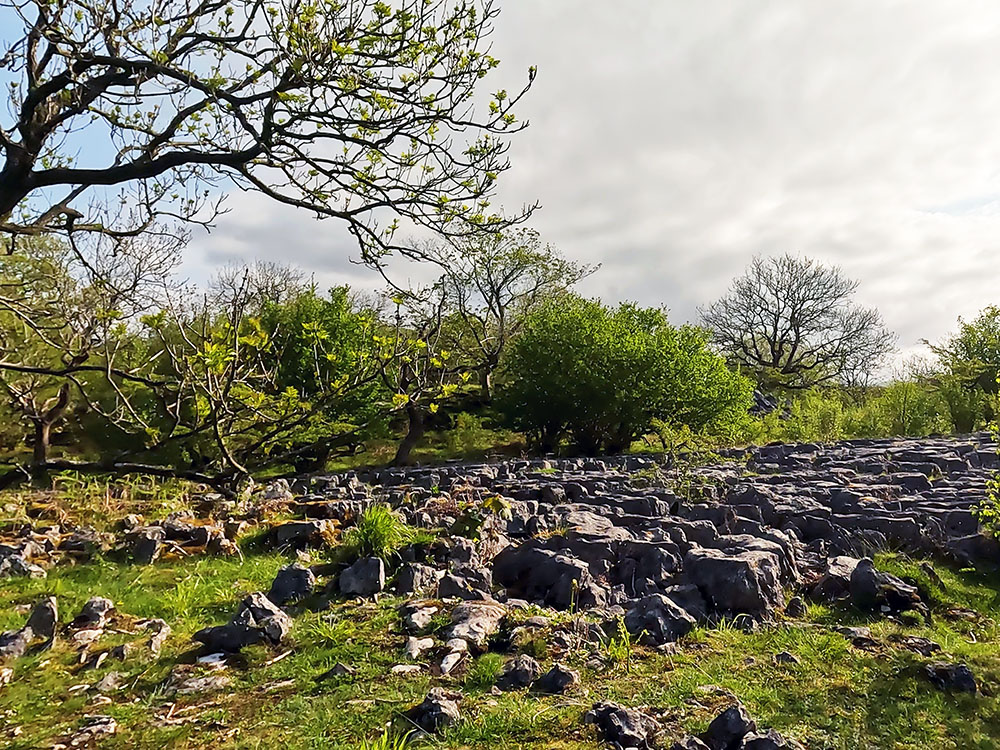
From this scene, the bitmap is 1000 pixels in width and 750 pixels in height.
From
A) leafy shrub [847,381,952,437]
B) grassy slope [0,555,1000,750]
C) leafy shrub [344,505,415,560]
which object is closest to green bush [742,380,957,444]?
leafy shrub [847,381,952,437]

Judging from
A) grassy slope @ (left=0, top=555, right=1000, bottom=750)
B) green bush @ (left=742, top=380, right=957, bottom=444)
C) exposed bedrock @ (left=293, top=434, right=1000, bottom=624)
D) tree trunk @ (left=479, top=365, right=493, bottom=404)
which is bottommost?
grassy slope @ (left=0, top=555, right=1000, bottom=750)

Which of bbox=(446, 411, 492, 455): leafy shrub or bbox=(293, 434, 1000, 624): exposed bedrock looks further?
bbox=(446, 411, 492, 455): leafy shrub

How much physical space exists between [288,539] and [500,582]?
2.58m

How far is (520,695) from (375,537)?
2.71 metres

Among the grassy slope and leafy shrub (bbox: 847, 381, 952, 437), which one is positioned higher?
leafy shrub (bbox: 847, 381, 952, 437)

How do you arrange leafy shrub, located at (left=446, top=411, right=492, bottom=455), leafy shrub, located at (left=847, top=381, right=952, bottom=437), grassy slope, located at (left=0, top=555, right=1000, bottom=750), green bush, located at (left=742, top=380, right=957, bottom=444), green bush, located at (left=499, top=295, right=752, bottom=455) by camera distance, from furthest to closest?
leafy shrub, located at (left=446, top=411, right=492, bottom=455) → leafy shrub, located at (left=847, top=381, right=952, bottom=437) → green bush, located at (left=742, top=380, right=957, bottom=444) → green bush, located at (left=499, top=295, right=752, bottom=455) → grassy slope, located at (left=0, top=555, right=1000, bottom=750)

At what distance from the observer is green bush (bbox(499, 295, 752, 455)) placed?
64.6 ft

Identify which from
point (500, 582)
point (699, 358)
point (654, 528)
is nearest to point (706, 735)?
point (500, 582)

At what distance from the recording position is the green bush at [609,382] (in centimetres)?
1969

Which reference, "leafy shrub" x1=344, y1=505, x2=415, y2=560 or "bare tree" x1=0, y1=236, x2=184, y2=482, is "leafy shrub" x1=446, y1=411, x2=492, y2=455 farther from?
"leafy shrub" x1=344, y1=505, x2=415, y2=560

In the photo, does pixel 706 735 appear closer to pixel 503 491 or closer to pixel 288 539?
pixel 288 539

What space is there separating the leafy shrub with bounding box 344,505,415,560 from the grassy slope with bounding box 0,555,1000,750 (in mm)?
1122

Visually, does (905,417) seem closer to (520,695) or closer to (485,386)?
(485,386)

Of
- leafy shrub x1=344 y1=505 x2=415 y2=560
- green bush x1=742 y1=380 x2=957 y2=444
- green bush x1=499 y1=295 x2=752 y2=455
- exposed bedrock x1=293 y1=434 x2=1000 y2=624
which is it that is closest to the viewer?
exposed bedrock x1=293 y1=434 x2=1000 y2=624
